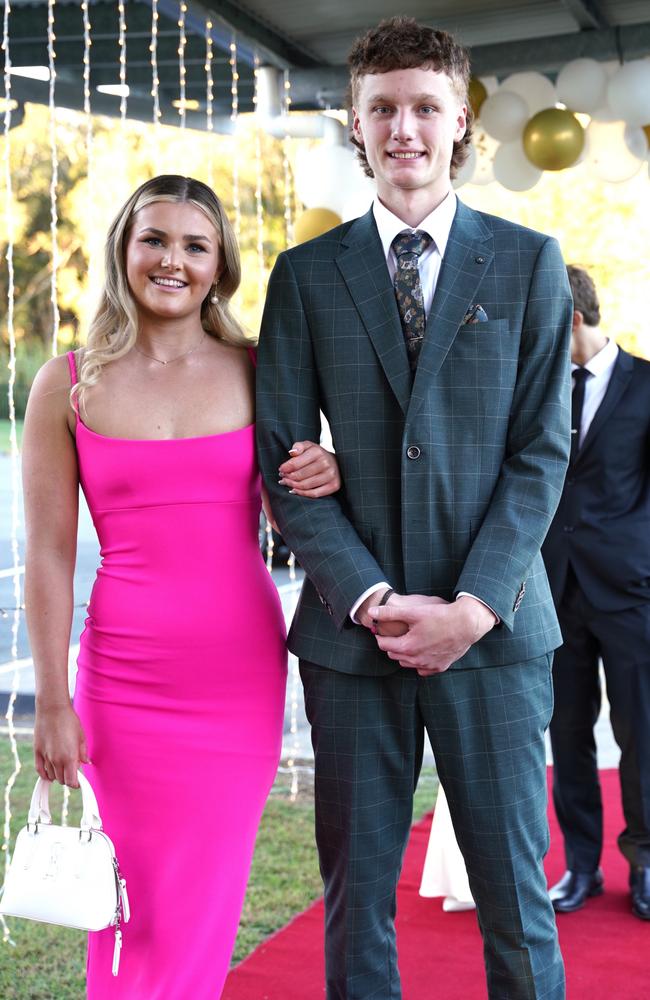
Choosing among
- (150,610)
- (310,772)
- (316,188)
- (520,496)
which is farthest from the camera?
(310,772)

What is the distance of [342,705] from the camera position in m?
1.99

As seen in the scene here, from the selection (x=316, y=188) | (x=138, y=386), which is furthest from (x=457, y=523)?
(x=316, y=188)

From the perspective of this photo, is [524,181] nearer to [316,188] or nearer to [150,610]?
[316,188]

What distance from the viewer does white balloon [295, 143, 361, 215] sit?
15.1 feet

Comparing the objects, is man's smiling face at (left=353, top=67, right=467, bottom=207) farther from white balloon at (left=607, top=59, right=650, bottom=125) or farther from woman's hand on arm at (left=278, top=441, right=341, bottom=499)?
white balloon at (left=607, top=59, right=650, bottom=125)

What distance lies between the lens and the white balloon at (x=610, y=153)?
4.77m

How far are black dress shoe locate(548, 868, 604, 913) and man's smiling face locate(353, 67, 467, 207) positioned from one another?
230 cm

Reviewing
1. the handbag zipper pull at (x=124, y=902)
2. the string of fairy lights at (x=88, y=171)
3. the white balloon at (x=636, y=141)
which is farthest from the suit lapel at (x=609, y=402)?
the handbag zipper pull at (x=124, y=902)

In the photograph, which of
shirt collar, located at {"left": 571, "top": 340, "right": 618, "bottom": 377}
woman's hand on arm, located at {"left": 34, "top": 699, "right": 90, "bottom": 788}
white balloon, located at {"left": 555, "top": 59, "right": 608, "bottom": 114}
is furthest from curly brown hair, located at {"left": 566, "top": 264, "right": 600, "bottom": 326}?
woman's hand on arm, located at {"left": 34, "top": 699, "right": 90, "bottom": 788}

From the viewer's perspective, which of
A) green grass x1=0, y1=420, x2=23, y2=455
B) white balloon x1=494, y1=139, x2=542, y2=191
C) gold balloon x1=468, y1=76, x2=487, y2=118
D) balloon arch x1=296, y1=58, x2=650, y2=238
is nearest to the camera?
balloon arch x1=296, y1=58, x2=650, y2=238

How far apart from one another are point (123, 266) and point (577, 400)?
1.69 m

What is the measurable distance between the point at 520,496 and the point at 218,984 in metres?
1.09

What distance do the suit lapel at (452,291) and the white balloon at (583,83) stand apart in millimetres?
2862

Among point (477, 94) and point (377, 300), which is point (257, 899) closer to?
point (377, 300)
